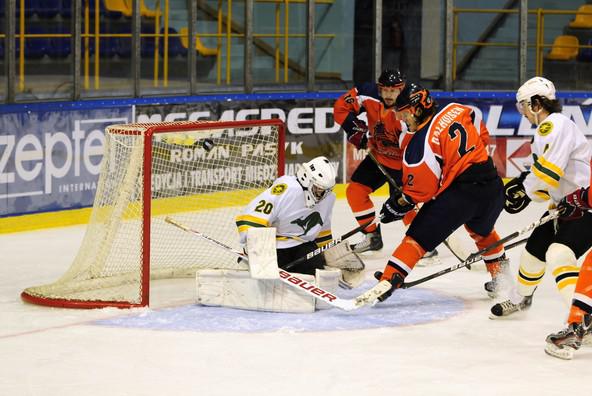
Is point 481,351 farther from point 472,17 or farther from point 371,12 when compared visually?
point 472,17

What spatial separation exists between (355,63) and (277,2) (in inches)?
29.3

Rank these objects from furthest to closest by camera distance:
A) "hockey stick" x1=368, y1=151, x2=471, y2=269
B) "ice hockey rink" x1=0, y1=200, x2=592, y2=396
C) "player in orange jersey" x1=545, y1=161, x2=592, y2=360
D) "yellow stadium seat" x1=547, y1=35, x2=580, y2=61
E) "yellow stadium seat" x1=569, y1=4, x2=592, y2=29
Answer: "yellow stadium seat" x1=569, y1=4, x2=592, y2=29
"yellow stadium seat" x1=547, y1=35, x2=580, y2=61
"hockey stick" x1=368, y1=151, x2=471, y2=269
"player in orange jersey" x1=545, y1=161, x2=592, y2=360
"ice hockey rink" x1=0, y1=200, x2=592, y2=396

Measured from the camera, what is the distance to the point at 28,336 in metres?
4.96

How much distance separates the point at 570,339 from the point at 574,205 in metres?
0.48

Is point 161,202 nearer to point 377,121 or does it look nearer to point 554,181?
point 377,121

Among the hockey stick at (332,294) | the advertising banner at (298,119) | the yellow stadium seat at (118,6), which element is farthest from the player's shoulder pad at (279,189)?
the yellow stadium seat at (118,6)

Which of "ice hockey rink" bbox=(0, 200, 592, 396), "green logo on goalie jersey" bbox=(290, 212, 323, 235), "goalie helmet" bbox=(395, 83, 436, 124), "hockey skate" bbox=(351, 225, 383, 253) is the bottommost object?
"ice hockey rink" bbox=(0, 200, 592, 396)

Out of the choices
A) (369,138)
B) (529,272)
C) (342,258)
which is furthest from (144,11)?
(529,272)

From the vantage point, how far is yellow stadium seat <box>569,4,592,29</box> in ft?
34.4

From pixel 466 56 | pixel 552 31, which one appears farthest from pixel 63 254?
pixel 552 31

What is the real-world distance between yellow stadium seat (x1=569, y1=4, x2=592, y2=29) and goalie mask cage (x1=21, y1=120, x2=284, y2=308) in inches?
173

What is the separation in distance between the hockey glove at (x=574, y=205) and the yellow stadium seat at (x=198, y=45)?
443cm

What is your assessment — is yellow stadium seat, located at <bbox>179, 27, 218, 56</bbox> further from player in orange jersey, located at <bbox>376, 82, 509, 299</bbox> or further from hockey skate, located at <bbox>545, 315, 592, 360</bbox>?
hockey skate, located at <bbox>545, 315, 592, 360</bbox>

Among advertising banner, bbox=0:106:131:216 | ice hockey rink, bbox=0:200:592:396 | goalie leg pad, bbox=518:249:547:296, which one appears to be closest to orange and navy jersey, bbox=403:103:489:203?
goalie leg pad, bbox=518:249:547:296
